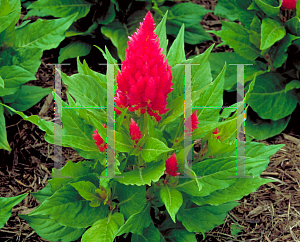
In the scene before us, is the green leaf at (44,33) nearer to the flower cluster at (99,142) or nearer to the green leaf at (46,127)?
the green leaf at (46,127)

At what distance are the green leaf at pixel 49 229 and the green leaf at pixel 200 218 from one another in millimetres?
689

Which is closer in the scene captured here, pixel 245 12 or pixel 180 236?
pixel 180 236

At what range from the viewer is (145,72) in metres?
1.52

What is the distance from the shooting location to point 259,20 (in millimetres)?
3115

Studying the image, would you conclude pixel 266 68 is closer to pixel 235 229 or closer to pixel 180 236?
pixel 235 229

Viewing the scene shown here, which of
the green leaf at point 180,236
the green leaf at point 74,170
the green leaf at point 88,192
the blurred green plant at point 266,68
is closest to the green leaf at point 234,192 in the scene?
the green leaf at point 180,236

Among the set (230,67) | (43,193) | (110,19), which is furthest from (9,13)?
(230,67)

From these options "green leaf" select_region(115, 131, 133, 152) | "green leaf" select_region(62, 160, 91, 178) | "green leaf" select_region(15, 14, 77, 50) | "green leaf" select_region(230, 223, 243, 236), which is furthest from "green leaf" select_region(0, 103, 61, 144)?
"green leaf" select_region(230, 223, 243, 236)

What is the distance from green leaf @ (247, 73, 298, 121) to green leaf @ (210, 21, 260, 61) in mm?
249

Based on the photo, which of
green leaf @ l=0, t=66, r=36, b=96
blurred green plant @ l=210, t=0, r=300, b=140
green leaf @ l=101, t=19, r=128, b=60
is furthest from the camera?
green leaf @ l=101, t=19, r=128, b=60

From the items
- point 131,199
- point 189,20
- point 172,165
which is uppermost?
point 189,20

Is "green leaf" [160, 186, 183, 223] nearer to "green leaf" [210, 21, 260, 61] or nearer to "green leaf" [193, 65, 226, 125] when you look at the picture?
"green leaf" [193, 65, 226, 125]

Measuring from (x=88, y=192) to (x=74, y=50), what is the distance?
6.86ft

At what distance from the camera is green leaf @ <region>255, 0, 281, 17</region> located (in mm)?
2869
